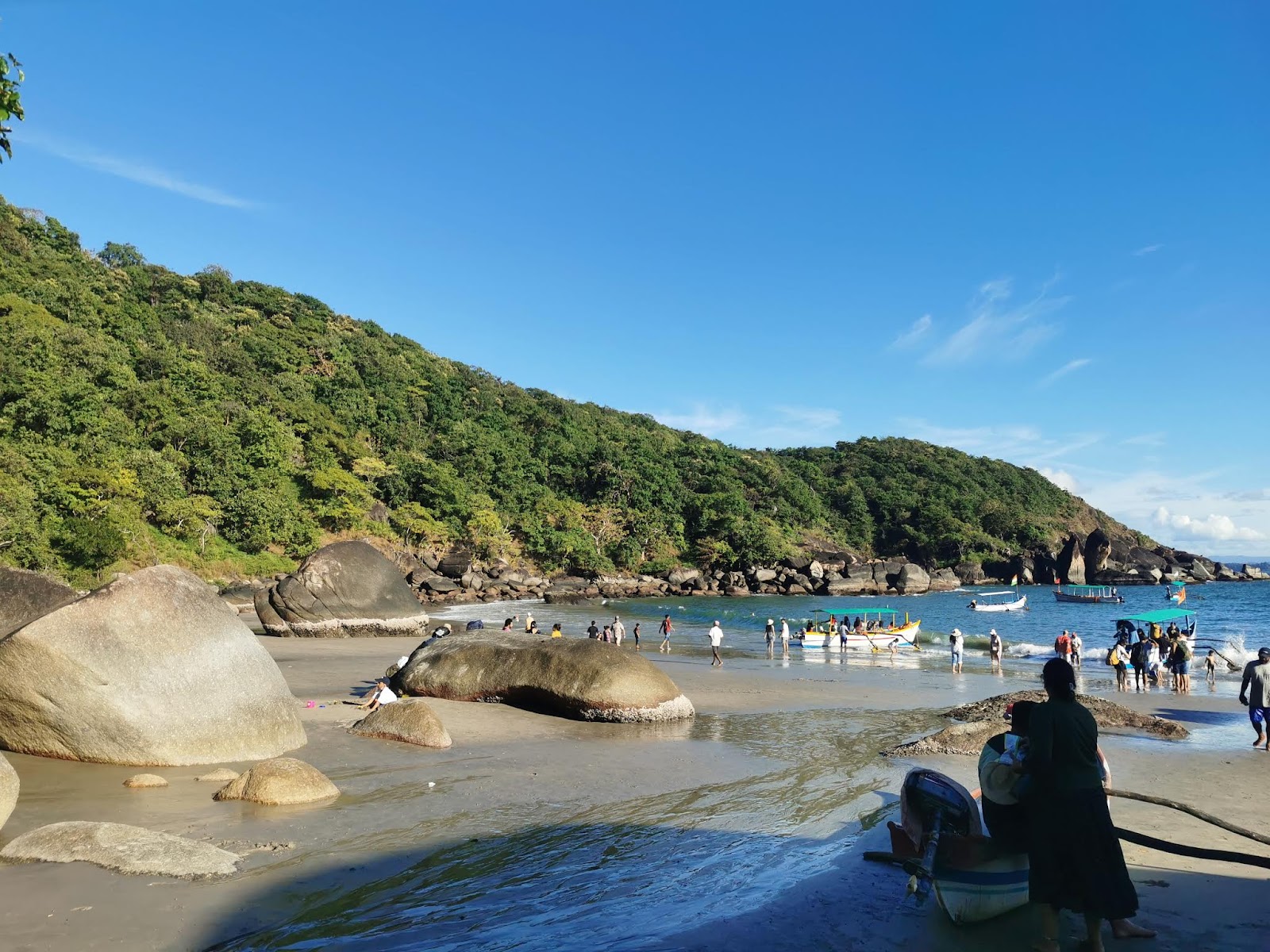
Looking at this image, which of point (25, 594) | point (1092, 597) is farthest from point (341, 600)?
point (1092, 597)

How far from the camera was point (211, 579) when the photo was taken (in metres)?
46.5

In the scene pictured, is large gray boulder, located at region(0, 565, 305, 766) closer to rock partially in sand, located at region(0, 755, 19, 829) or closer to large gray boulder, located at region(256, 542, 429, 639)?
rock partially in sand, located at region(0, 755, 19, 829)

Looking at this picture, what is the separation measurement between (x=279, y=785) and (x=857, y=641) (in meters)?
32.3

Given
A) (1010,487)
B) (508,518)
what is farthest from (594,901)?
(1010,487)

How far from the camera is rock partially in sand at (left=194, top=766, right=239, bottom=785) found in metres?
9.16

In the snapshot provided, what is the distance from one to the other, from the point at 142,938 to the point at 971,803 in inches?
245

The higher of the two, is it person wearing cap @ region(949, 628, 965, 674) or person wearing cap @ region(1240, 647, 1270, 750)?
person wearing cap @ region(1240, 647, 1270, 750)

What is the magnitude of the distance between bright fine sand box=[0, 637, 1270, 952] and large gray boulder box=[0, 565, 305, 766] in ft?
1.19

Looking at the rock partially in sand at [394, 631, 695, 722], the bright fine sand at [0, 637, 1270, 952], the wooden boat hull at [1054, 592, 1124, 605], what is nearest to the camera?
the bright fine sand at [0, 637, 1270, 952]

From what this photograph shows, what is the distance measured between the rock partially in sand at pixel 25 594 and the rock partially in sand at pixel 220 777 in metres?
5.96

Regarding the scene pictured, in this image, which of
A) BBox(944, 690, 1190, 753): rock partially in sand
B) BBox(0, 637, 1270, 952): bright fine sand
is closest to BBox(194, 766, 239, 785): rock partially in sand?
BBox(0, 637, 1270, 952): bright fine sand

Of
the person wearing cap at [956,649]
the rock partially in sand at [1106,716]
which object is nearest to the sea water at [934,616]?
the person wearing cap at [956,649]

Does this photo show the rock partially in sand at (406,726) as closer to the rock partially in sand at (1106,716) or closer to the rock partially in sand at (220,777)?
the rock partially in sand at (220,777)

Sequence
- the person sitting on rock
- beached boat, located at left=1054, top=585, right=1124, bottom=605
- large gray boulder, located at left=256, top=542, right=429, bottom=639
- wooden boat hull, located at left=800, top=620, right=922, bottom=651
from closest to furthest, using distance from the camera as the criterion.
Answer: the person sitting on rock, large gray boulder, located at left=256, top=542, right=429, bottom=639, wooden boat hull, located at left=800, top=620, right=922, bottom=651, beached boat, located at left=1054, top=585, right=1124, bottom=605
